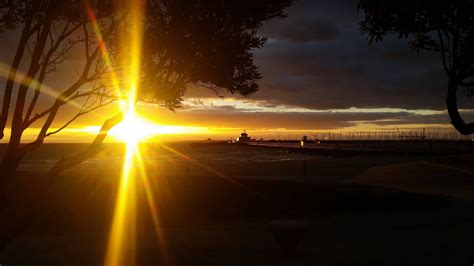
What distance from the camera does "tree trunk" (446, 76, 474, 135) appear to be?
11.6 metres

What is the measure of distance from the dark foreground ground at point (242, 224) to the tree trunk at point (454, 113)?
10.4ft

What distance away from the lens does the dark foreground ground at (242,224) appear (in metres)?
12.4

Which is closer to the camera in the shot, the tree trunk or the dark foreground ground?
the tree trunk

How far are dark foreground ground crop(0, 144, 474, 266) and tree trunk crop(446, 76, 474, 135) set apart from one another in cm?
318

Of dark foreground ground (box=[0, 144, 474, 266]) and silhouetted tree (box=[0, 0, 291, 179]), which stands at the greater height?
silhouetted tree (box=[0, 0, 291, 179])

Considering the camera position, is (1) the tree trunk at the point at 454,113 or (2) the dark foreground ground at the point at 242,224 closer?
(1) the tree trunk at the point at 454,113

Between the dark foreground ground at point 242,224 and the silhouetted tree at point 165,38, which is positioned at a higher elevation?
the silhouetted tree at point 165,38

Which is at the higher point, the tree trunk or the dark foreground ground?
the tree trunk

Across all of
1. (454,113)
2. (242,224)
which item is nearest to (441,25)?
(454,113)

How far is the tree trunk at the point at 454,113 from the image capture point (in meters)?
11.6

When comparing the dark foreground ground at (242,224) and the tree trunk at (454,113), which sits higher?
the tree trunk at (454,113)

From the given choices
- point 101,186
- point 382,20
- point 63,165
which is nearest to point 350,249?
point 382,20

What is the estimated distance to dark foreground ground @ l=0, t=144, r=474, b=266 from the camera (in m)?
12.4

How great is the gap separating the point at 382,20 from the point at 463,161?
3753 centimetres
